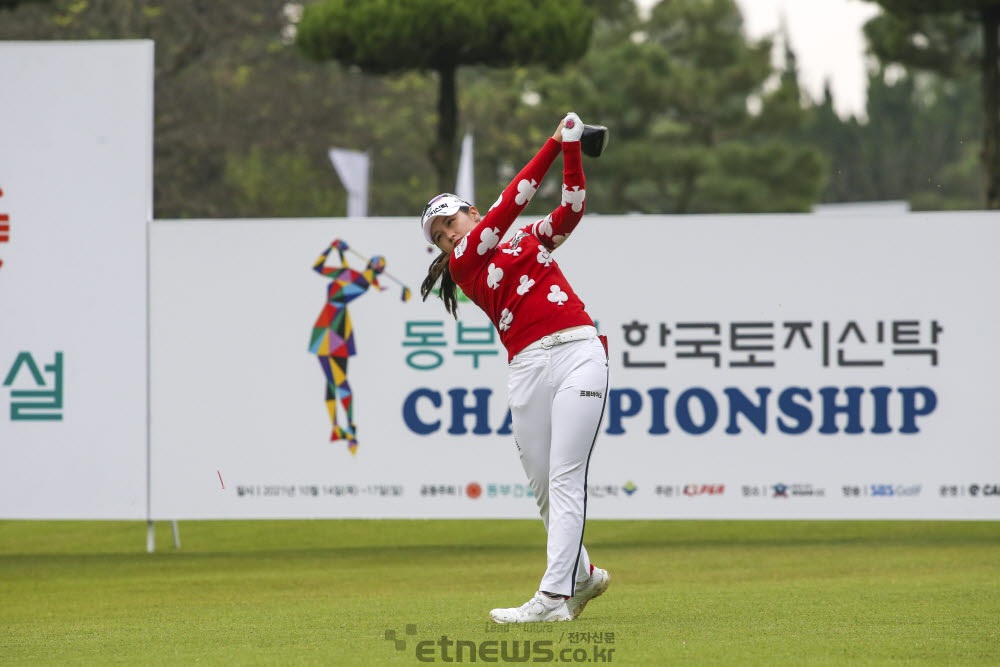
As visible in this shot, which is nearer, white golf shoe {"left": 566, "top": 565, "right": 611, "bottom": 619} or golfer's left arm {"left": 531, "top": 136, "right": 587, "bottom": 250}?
golfer's left arm {"left": 531, "top": 136, "right": 587, "bottom": 250}

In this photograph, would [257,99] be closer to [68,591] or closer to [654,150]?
[654,150]

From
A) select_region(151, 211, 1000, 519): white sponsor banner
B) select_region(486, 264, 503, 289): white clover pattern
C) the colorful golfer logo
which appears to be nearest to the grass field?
select_region(151, 211, 1000, 519): white sponsor banner

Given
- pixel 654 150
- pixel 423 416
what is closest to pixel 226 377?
pixel 423 416

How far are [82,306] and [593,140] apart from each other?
494 centimetres

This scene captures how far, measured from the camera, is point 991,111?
12.6 meters

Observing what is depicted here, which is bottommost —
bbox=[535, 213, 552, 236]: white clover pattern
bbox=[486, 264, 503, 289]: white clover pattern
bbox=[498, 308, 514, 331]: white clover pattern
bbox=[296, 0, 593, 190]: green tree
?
bbox=[498, 308, 514, 331]: white clover pattern

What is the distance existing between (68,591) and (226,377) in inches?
77.2

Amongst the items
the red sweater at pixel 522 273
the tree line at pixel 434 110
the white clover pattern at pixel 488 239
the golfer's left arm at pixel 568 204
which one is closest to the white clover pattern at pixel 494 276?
the red sweater at pixel 522 273

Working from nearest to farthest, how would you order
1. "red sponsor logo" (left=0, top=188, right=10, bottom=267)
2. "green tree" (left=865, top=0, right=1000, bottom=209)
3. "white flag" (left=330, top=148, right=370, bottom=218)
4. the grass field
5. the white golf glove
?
the grass field
the white golf glove
"red sponsor logo" (left=0, top=188, right=10, bottom=267)
"green tree" (left=865, top=0, right=1000, bottom=209)
"white flag" (left=330, top=148, right=370, bottom=218)

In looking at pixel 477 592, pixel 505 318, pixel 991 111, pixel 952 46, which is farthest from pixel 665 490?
pixel 952 46

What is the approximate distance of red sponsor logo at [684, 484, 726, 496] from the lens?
9.41 meters

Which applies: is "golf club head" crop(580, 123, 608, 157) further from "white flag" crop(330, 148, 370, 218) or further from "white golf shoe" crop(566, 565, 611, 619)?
"white flag" crop(330, 148, 370, 218)

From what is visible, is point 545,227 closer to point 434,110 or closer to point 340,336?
point 340,336

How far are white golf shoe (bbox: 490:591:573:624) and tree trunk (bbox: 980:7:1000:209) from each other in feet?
26.2
